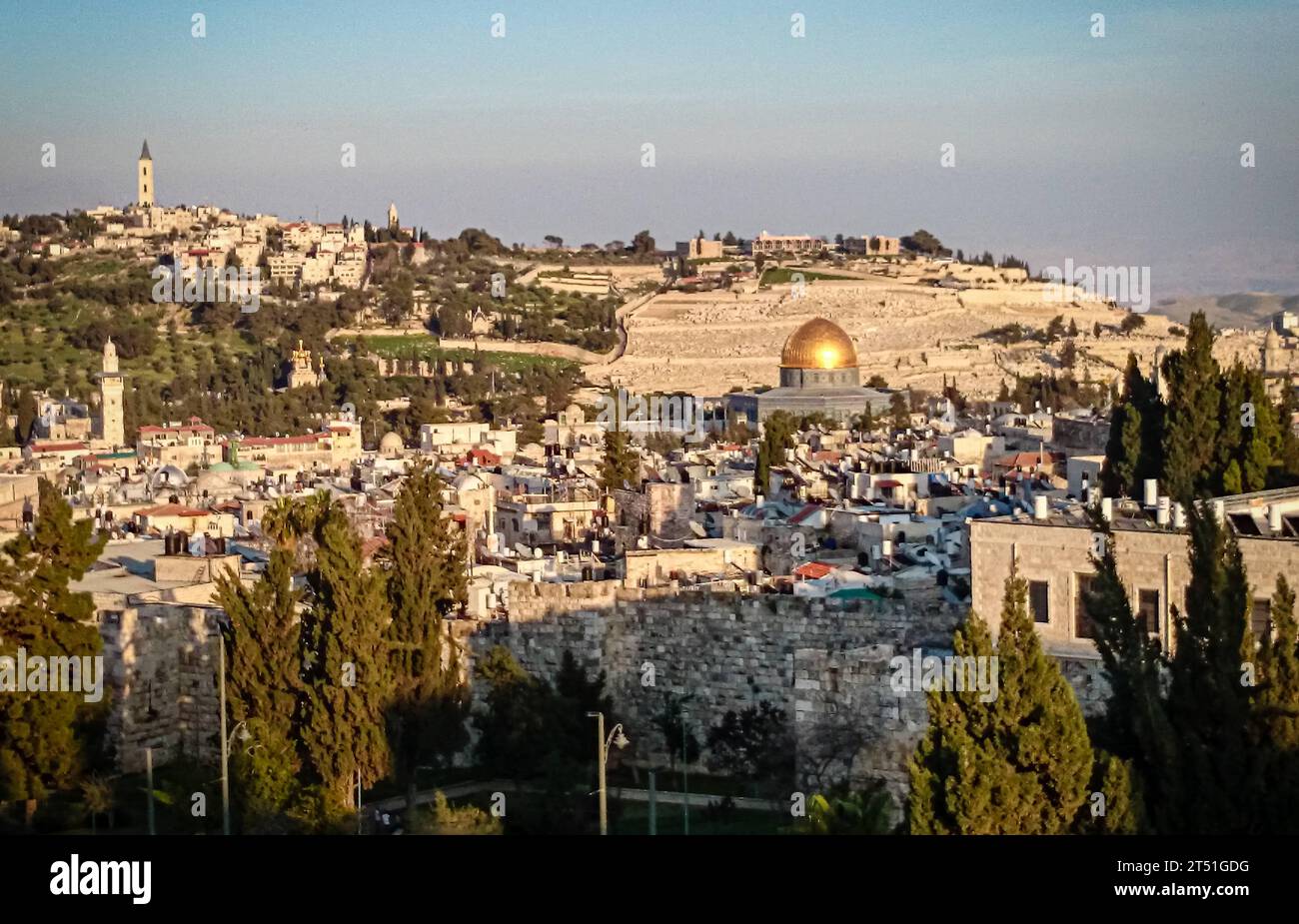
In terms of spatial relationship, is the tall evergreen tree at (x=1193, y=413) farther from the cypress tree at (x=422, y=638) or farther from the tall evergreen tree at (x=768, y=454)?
the tall evergreen tree at (x=768, y=454)

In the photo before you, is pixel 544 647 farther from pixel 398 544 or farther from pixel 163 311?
pixel 163 311

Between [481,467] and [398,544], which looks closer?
[398,544]

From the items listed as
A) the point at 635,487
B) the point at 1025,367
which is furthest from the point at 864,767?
the point at 1025,367

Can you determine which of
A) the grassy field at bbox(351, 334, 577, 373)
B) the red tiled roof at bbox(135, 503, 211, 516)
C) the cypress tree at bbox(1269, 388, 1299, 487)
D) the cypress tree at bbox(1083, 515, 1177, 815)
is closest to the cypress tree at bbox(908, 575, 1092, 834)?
the cypress tree at bbox(1083, 515, 1177, 815)

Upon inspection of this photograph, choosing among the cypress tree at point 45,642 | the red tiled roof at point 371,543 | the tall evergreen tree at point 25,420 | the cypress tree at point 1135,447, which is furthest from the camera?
the tall evergreen tree at point 25,420

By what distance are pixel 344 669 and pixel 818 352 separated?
167 feet

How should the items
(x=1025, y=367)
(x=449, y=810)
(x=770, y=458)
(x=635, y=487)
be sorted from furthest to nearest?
1. (x=1025, y=367)
2. (x=770, y=458)
3. (x=635, y=487)
4. (x=449, y=810)

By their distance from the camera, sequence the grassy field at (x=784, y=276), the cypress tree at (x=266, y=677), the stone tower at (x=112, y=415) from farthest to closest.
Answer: the grassy field at (x=784, y=276), the stone tower at (x=112, y=415), the cypress tree at (x=266, y=677)

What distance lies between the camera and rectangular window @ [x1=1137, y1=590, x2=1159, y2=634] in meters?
14.8

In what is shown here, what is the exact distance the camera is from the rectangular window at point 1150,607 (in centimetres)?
1484

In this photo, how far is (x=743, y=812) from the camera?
49.1 ft

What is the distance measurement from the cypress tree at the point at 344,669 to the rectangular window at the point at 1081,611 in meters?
4.60

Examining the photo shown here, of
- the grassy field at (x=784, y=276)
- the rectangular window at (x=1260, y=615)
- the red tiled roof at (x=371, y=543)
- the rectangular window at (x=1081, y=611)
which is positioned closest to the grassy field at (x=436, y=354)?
the grassy field at (x=784, y=276)

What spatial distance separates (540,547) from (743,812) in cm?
1138
